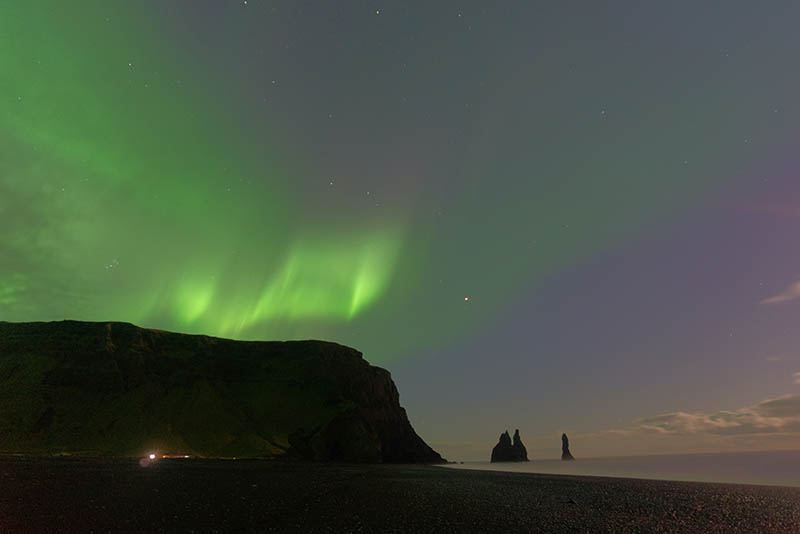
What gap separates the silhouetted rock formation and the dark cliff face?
105 meters

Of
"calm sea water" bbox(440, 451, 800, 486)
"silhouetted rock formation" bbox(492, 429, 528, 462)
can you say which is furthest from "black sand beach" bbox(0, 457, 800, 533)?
"silhouetted rock formation" bbox(492, 429, 528, 462)

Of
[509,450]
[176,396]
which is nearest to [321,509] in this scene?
[176,396]

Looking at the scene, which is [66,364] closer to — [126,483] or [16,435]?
[16,435]

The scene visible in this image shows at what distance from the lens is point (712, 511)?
1772 centimetres

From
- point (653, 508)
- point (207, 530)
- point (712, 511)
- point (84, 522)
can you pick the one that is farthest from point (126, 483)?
point (712, 511)

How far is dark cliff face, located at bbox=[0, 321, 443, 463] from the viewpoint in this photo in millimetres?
62188

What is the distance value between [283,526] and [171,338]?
8843cm

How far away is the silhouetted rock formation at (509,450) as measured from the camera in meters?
183

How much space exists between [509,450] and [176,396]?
514 ft

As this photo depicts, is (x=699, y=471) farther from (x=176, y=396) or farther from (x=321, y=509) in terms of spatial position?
(x=176, y=396)

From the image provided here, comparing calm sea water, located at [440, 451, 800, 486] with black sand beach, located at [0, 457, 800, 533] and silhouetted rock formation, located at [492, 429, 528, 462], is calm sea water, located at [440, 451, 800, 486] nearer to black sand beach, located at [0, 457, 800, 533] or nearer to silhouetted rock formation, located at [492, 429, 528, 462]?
black sand beach, located at [0, 457, 800, 533]

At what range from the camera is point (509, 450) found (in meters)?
184

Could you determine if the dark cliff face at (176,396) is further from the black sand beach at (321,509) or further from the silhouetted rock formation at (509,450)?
the silhouetted rock formation at (509,450)

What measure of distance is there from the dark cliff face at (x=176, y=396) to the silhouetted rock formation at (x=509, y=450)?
346 ft
